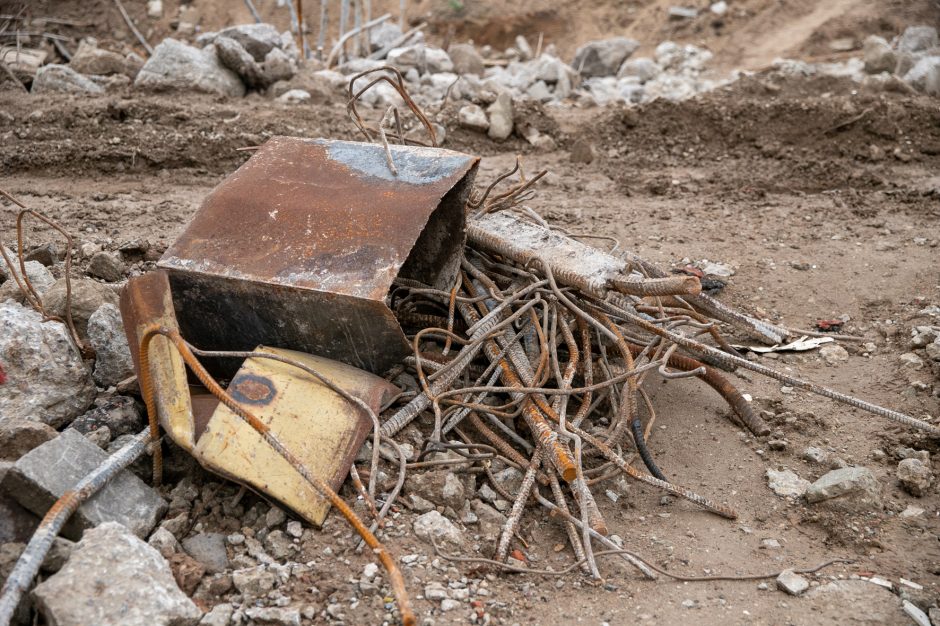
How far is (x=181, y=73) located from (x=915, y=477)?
6915mm

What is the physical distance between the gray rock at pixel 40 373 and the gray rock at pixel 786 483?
8.57 ft

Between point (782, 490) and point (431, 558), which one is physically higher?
point (431, 558)

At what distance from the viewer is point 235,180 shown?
3062mm

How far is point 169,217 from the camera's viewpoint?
16.7 feet

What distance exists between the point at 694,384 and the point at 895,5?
33.2 feet

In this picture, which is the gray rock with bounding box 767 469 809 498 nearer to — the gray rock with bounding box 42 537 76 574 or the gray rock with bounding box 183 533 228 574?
the gray rock with bounding box 183 533 228 574

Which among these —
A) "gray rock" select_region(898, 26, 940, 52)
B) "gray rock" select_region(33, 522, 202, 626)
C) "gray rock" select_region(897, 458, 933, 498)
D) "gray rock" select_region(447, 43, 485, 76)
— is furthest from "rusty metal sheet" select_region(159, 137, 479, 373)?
"gray rock" select_region(898, 26, 940, 52)

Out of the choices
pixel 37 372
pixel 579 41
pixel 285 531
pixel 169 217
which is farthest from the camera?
pixel 579 41

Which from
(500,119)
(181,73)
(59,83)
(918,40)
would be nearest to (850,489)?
(500,119)

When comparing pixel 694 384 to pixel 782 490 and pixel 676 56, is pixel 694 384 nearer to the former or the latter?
pixel 782 490

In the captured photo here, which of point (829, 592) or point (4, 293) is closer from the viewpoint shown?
point (829, 592)

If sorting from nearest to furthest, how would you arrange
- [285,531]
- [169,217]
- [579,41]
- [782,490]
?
[285,531] → [782,490] → [169,217] → [579,41]

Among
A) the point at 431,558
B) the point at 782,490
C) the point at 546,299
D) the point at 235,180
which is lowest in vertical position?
the point at 782,490

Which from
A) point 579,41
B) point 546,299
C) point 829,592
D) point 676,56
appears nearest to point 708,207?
point 546,299
